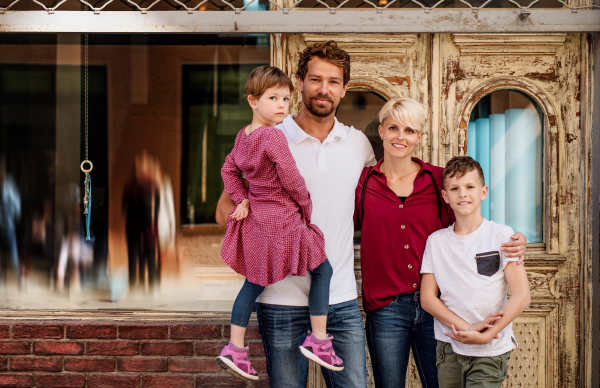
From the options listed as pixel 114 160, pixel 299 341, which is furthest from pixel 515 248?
pixel 114 160

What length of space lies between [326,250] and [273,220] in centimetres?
33

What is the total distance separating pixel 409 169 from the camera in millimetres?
2736

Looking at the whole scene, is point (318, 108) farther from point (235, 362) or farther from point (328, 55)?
point (235, 362)

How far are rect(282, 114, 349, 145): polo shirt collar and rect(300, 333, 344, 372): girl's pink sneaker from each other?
991 millimetres

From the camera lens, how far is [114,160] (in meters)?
4.09

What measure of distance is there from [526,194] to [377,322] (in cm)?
169

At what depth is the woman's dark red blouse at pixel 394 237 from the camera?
260 cm

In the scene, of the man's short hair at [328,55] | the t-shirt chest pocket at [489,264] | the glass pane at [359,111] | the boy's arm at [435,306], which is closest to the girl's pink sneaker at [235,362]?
the boy's arm at [435,306]

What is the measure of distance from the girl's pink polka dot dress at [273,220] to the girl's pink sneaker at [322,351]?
34 cm

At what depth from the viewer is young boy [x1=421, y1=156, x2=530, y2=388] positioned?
2.42 m

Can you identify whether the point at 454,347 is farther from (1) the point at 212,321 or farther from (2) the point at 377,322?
Answer: (1) the point at 212,321

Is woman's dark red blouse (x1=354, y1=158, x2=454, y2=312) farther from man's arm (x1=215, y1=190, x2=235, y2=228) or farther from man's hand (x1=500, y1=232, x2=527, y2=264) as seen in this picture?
man's arm (x1=215, y1=190, x2=235, y2=228)

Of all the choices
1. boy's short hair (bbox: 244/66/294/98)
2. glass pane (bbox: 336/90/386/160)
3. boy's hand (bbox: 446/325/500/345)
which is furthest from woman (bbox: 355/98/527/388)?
glass pane (bbox: 336/90/386/160)

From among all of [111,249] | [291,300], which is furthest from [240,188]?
[111,249]
